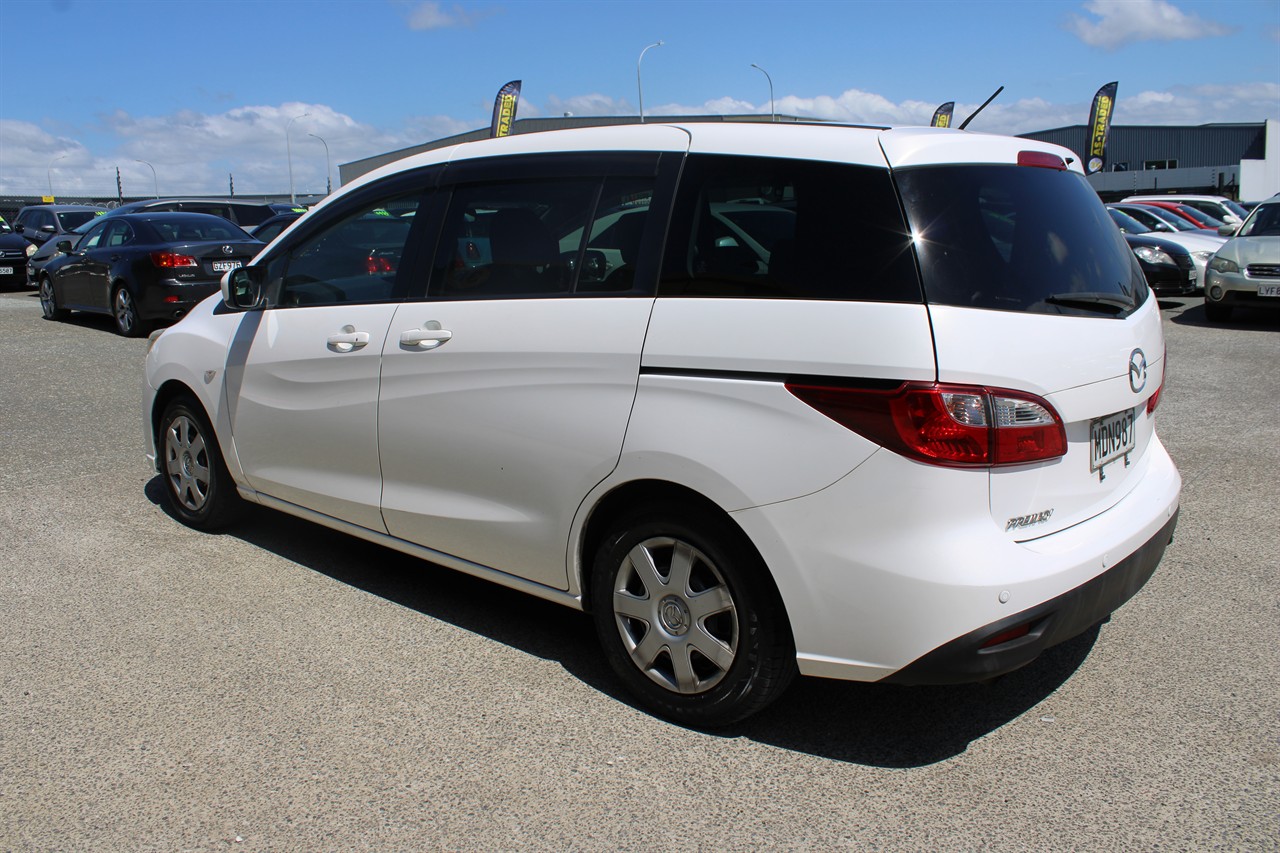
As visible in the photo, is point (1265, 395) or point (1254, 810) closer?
point (1254, 810)

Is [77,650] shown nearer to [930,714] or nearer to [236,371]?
[236,371]

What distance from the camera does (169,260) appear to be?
12.9 meters

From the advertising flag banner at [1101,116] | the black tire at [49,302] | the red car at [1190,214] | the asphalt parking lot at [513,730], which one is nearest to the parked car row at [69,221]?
the black tire at [49,302]

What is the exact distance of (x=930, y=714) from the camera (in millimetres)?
3516

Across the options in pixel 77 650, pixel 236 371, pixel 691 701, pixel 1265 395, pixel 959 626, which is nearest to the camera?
pixel 959 626

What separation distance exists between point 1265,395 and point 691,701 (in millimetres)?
7466

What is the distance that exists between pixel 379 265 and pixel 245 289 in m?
0.78

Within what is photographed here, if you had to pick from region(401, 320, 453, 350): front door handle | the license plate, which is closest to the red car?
the license plate

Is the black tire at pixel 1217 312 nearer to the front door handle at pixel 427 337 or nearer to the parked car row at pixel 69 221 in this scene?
the front door handle at pixel 427 337

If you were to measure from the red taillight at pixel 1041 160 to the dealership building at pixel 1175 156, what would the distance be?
51282mm

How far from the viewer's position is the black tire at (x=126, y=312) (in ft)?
43.7

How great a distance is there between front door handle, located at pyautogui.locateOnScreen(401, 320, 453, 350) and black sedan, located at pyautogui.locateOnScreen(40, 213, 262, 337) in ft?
31.8

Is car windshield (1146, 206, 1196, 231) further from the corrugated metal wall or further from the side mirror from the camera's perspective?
the corrugated metal wall

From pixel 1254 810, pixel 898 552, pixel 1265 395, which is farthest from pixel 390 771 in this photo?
pixel 1265 395
